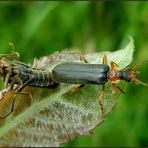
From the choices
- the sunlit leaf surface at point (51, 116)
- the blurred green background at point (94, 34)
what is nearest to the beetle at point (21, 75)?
the sunlit leaf surface at point (51, 116)

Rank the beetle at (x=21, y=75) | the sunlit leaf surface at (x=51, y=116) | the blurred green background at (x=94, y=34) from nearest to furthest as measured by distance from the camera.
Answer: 1. the sunlit leaf surface at (x=51, y=116)
2. the beetle at (x=21, y=75)
3. the blurred green background at (x=94, y=34)

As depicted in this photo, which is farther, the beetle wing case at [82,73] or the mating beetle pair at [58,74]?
the beetle wing case at [82,73]

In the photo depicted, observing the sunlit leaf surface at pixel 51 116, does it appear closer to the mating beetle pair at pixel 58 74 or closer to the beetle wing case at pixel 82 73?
the mating beetle pair at pixel 58 74

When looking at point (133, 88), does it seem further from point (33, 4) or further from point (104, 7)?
point (33, 4)

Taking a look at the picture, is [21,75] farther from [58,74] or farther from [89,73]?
[89,73]

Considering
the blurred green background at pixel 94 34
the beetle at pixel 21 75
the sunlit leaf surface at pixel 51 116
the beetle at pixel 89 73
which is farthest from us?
the blurred green background at pixel 94 34

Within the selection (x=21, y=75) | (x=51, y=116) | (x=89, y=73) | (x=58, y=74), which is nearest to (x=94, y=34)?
(x=89, y=73)
